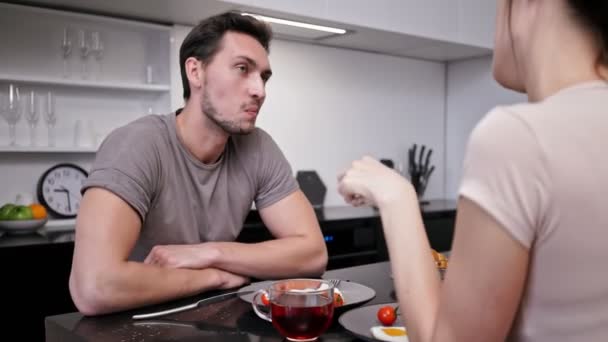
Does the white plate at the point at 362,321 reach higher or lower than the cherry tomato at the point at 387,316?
lower

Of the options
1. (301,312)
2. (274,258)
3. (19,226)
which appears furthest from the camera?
(19,226)

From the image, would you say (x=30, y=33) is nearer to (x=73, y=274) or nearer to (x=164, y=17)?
(x=164, y=17)

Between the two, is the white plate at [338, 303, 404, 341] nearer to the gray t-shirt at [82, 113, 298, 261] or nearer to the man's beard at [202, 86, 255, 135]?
the gray t-shirt at [82, 113, 298, 261]

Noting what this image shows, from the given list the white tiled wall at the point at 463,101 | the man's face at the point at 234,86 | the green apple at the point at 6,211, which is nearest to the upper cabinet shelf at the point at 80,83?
the green apple at the point at 6,211

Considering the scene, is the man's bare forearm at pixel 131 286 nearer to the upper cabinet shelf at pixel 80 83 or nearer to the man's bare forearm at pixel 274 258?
the man's bare forearm at pixel 274 258

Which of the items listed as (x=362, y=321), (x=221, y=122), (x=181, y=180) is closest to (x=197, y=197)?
(x=181, y=180)

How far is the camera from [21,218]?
7.14ft

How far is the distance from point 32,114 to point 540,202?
91.1 inches

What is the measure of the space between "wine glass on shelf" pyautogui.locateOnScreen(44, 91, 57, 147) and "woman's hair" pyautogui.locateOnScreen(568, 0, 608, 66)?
227 centimetres

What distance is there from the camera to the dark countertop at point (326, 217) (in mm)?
2051

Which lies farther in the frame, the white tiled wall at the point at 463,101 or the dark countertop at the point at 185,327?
the white tiled wall at the point at 463,101

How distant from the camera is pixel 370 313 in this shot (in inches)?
38.6

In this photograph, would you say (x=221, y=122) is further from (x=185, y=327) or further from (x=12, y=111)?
(x=12, y=111)

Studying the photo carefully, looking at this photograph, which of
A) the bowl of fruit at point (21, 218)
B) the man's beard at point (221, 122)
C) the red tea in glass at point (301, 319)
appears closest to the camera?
the red tea in glass at point (301, 319)
